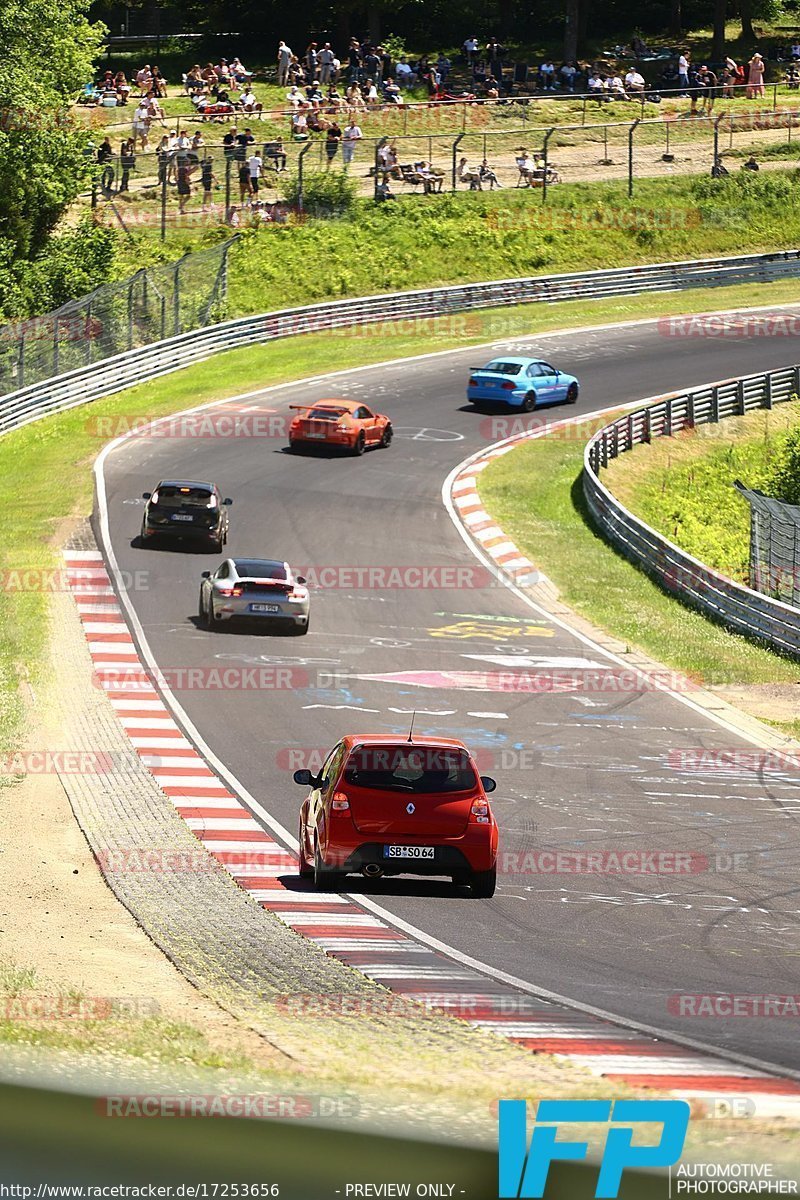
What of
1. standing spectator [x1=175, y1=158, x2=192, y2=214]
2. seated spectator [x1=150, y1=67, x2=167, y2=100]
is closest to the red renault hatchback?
standing spectator [x1=175, y1=158, x2=192, y2=214]

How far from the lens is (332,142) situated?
62844 mm

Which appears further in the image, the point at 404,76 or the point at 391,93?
the point at 404,76

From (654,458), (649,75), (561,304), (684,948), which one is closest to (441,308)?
(561,304)

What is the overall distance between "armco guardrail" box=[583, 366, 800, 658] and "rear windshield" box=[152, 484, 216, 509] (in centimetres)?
899

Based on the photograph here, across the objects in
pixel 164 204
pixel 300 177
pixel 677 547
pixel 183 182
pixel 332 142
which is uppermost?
pixel 332 142

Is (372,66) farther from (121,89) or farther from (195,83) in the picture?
(121,89)

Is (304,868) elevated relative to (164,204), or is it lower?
lower

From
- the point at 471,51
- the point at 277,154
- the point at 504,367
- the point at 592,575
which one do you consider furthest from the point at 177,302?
the point at 471,51

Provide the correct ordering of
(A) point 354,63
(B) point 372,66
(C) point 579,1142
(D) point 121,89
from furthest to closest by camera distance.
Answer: (A) point 354,63 < (B) point 372,66 < (D) point 121,89 < (C) point 579,1142

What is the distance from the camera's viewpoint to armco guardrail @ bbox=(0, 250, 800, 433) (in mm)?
47156

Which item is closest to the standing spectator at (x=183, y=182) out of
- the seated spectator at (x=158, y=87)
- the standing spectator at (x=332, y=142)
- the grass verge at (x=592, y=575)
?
the standing spectator at (x=332, y=142)

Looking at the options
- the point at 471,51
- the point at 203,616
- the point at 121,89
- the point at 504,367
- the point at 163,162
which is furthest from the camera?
the point at 471,51

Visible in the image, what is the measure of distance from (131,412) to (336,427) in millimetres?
7206

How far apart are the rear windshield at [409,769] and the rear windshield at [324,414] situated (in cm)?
2656
